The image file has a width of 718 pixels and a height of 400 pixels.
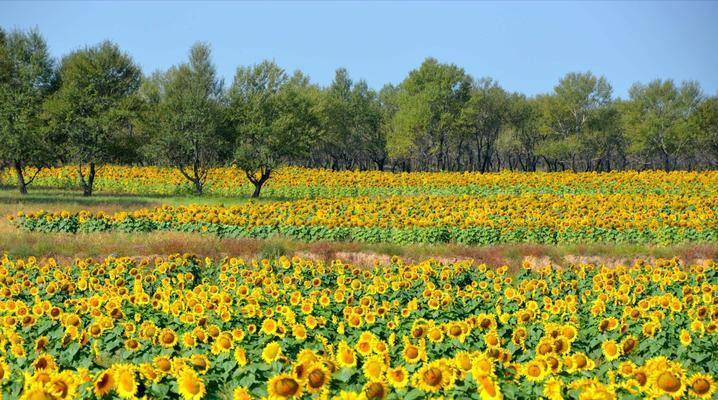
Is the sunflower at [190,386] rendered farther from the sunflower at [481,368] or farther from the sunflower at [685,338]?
the sunflower at [685,338]

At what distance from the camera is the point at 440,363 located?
5.80m

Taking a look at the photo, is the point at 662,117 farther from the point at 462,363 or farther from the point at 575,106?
the point at 462,363

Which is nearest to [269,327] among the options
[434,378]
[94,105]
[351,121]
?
[434,378]

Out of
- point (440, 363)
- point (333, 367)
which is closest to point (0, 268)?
point (333, 367)

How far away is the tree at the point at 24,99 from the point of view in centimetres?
3712

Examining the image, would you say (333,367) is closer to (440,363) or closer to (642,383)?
(440,363)

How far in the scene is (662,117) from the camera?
83625 mm

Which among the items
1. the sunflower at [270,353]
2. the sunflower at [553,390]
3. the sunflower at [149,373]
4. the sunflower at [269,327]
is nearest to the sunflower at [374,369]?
the sunflower at [270,353]

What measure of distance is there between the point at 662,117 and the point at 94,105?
70.8m

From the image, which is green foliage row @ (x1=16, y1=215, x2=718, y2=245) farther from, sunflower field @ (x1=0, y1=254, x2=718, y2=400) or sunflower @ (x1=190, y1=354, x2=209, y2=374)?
sunflower @ (x1=190, y1=354, x2=209, y2=374)

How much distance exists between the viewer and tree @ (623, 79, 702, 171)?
82000 mm

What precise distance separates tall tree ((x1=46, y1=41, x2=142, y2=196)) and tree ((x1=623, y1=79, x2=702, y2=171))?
66.1m

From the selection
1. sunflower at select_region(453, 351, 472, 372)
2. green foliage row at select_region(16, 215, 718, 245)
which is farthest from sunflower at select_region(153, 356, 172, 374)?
green foliage row at select_region(16, 215, 718, 245)

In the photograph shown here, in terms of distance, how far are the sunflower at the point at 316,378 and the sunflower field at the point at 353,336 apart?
16 mm
